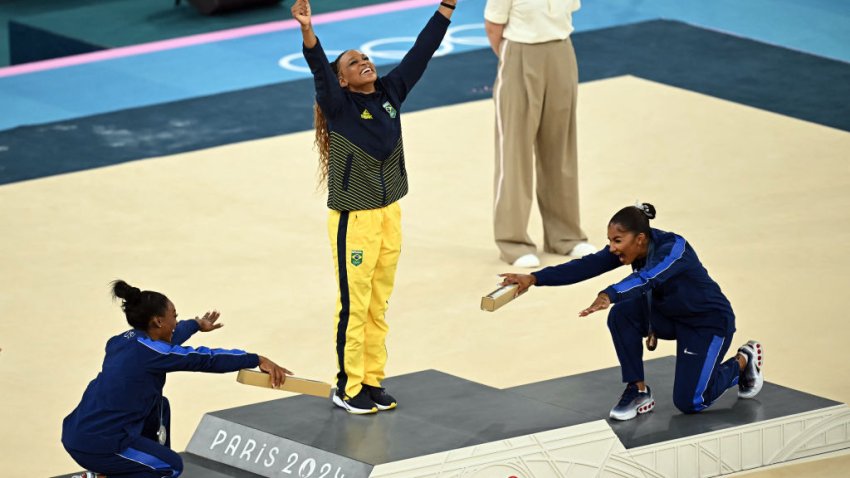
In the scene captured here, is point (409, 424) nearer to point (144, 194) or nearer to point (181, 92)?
point (144, 194)

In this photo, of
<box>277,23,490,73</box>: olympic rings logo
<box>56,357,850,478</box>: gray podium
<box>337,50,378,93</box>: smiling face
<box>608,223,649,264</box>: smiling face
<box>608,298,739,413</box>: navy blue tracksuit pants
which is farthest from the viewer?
<box>277,23,490,73</box>: olympic rings logo

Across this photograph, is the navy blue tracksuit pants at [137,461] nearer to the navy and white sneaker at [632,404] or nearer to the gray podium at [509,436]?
the gray podium at [509,436]

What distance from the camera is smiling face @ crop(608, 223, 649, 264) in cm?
652

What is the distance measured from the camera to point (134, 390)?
19.9 feet

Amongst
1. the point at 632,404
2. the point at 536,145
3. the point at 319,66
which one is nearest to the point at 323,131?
the point at 319,66

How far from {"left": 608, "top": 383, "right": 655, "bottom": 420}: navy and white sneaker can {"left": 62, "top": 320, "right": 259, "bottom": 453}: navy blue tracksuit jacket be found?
63.7 inches

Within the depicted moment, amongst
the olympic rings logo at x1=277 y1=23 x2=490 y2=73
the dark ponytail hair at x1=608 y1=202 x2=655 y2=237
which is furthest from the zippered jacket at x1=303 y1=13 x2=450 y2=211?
the olympic rings logo at x1=277 y1=23 x2=490 y2=73

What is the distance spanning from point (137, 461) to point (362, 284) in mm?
1120

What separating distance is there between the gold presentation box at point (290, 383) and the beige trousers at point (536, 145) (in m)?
3.03

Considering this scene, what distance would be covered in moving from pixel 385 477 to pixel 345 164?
126 centimetres

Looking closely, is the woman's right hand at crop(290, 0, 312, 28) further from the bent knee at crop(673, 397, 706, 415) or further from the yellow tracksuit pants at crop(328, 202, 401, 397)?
the bent knee at crop(673, 397, 706, 415)

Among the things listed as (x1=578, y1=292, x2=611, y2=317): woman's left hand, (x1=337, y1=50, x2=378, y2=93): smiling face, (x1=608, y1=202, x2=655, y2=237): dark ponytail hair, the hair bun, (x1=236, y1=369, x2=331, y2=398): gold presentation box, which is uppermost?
(x1=337, y1=50, x2=378, y2=93): smiling face

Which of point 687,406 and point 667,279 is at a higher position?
point 667,279

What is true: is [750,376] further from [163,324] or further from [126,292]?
[126,292]
